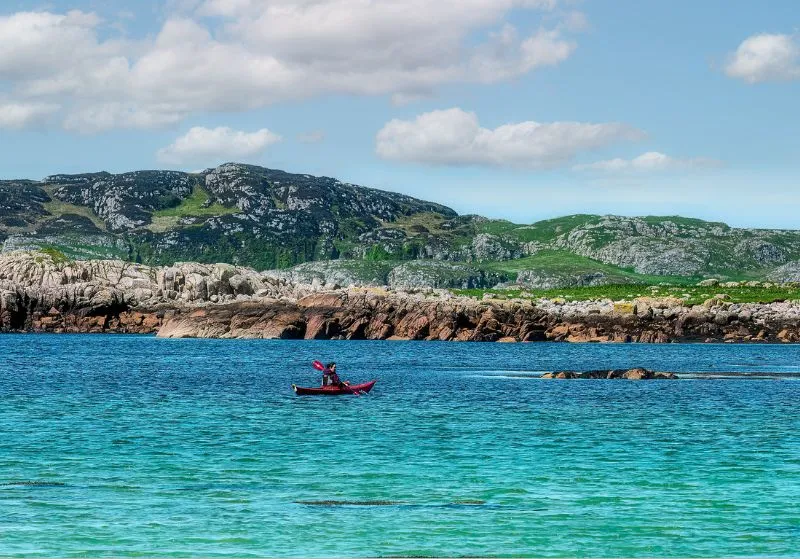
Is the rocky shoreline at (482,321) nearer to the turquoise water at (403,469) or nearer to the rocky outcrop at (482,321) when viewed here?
the rocky outcrop at (482,321)

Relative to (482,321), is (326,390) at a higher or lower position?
lower

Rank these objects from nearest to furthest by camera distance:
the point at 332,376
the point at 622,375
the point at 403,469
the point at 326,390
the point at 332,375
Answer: the point at 403,469 → the point at 332,376 → the point at 332,375 → the point at 326,390 → the point at 622,375

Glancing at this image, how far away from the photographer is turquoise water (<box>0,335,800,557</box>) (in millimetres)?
29438

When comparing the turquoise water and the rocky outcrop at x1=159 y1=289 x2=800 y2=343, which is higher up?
the rocky outcrop at x1=159 y1=289 x2=800 y2=343

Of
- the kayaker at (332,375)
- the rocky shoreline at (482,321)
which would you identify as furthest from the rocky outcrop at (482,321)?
the kayaker at (332,375)

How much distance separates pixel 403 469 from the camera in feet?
138

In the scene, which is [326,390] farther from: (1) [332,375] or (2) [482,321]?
(2) [482,321]

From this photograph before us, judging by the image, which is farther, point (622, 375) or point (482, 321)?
point (482, 321)

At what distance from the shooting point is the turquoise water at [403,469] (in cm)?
2944

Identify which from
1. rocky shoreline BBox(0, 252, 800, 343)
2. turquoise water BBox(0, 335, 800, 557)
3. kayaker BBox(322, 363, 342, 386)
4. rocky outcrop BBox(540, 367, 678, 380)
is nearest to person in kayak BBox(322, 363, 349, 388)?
kayaker BBox(322, 363, 342, 386)

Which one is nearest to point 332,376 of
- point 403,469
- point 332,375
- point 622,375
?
point 332,375

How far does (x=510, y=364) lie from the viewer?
124438 mm

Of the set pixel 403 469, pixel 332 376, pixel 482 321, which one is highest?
pixel 482 321

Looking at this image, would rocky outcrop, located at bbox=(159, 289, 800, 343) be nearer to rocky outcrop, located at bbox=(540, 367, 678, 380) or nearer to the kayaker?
rocky outcrop, located at bbox=(540, 367, 678, 380)
